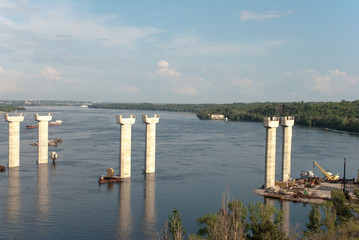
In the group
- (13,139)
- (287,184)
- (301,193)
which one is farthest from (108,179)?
(301,193)

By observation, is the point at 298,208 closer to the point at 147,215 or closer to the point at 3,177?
the point at 147,215

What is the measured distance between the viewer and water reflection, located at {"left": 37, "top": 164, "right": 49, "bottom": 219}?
39.4 m

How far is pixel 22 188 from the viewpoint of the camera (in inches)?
1869

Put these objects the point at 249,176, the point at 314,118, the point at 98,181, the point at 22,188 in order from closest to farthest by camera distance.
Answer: the point at 22,188 < the point at 98,181 < the point at 249,176 < the point at 314,118

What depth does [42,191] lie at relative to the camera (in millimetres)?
46750

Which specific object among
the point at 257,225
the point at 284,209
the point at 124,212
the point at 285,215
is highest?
the point at 257,225

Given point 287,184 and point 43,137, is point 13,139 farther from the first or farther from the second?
point 287,184

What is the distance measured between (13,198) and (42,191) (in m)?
3.92

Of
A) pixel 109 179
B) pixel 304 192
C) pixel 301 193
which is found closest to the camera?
pixel 304 192

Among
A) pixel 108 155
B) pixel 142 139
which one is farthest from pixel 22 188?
pixel 142 139

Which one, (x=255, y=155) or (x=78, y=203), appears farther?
(x=255, y=155)

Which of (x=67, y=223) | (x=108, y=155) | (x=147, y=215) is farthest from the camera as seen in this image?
(x=108, y=155)

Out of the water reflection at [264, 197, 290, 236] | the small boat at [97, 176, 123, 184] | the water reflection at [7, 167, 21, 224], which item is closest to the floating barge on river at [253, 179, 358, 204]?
the water reflection at [264, 197, 290, 236]

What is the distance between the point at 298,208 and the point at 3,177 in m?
36.4
